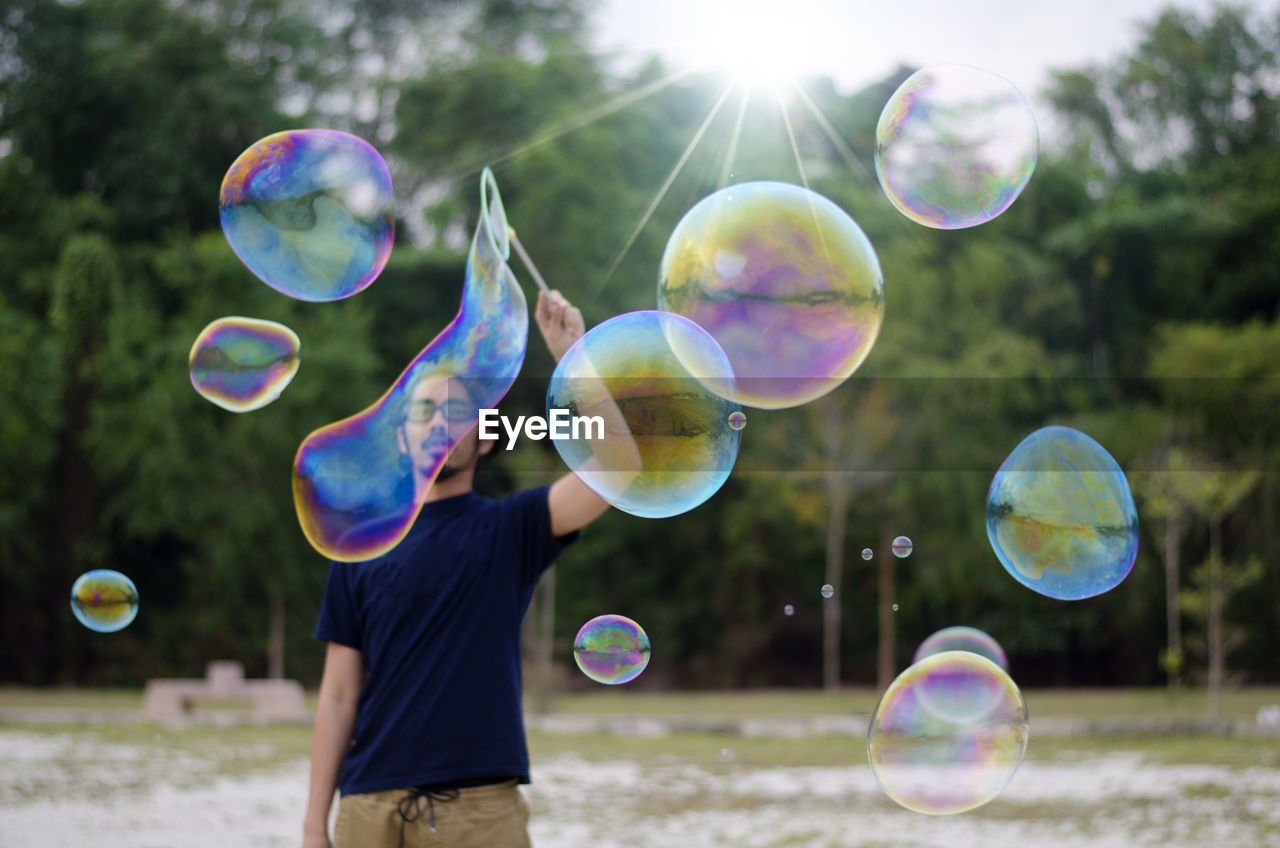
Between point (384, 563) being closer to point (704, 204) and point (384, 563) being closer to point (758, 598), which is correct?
point (704, 204)

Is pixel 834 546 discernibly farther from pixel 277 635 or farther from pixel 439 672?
pixel 439 672

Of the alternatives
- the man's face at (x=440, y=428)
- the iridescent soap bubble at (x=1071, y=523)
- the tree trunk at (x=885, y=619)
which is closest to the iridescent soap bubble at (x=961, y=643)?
the iridescent soap bubble at (x=1071, y=523)

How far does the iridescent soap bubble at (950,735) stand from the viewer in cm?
342

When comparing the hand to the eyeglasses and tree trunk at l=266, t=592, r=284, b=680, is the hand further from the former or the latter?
tree trunk at l=266, t=592, r=284, b=680

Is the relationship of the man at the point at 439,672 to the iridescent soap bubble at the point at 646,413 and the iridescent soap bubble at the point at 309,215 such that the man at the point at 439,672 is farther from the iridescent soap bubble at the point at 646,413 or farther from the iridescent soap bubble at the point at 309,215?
the iridescent soap bubble at the point at 309,215

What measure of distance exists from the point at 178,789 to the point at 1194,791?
6.51m

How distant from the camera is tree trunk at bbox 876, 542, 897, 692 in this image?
63.6ft

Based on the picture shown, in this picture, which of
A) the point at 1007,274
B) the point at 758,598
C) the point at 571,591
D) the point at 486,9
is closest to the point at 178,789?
the point at 571,591

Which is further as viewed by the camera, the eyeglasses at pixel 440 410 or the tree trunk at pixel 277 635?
the tree trunk at pixel 277 635

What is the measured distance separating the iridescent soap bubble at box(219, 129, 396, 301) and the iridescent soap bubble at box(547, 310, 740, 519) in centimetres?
109

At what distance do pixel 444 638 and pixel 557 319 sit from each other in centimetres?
74

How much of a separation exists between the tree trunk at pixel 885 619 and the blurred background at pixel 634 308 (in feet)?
0.29

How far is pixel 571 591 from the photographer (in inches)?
826

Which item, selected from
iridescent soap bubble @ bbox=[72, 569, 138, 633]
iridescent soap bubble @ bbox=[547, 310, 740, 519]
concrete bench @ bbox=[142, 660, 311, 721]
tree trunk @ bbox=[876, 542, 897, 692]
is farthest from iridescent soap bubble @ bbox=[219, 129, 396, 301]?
tree trunk @ bbox=[876, 542, 897, 692]
